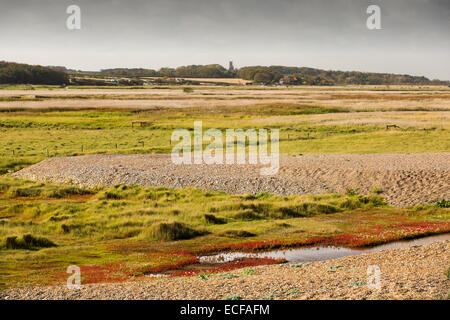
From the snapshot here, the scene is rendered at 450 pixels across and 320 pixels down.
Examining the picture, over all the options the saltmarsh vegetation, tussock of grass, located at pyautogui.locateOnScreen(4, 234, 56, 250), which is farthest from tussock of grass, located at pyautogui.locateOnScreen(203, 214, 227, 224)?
tussock of grass, located at pyautogui.locateOnScreen(4, 234, 56, 250)

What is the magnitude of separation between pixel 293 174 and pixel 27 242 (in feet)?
80.6

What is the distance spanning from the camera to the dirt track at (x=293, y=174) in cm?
3912

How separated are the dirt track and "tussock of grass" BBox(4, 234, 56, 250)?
17.2m

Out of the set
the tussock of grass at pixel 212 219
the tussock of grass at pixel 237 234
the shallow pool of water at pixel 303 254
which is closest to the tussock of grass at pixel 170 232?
the tussock of grass at pixel 237 234

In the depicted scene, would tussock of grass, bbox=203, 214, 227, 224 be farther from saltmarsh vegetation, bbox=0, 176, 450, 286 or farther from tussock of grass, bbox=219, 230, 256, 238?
tussock of grass, bbox=219, 230, 256, 238

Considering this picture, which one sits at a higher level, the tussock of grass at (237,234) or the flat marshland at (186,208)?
the flat marshland at (186,208)

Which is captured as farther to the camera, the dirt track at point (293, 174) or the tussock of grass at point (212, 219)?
the dirt track at point (293, 174)

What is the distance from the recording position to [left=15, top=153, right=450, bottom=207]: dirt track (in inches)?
1540

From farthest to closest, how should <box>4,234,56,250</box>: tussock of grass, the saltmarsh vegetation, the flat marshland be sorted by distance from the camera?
<box>4,234,56,250</box>: tussock of grass
the flat marshland
the saltmarsh vegetation

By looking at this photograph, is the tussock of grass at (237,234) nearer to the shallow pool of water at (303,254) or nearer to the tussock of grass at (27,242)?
the shallow pool of water at (303,254)

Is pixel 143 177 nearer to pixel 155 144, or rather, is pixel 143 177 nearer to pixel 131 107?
pixel 155 144

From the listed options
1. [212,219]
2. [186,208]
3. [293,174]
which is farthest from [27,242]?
[293,174]

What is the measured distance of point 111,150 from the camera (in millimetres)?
59344

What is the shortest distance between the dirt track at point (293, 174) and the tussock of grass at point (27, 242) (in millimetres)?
17233
